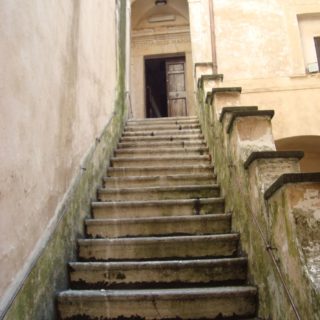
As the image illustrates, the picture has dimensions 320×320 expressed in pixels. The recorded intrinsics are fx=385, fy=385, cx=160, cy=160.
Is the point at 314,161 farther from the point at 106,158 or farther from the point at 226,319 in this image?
the point at 226,319

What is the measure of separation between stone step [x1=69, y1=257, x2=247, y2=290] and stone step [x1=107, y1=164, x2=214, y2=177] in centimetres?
172

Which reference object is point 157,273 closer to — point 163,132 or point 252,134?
point 252,134

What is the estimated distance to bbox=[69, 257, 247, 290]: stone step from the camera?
2752 mm

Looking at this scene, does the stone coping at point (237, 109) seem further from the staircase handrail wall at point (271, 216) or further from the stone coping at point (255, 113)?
the stone coping at point (255, 113)

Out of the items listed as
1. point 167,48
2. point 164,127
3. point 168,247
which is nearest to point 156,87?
point 167,48

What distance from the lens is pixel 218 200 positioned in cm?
360

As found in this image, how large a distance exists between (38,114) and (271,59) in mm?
5691

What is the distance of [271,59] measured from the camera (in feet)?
23.3

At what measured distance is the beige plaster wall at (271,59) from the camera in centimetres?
652

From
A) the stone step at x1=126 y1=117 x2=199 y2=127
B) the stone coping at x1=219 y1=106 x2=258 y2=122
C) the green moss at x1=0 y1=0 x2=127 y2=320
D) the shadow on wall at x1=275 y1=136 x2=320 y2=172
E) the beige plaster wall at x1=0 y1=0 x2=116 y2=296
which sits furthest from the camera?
the shadow on wall at x1=275 y1=136 x2=320 y2=172

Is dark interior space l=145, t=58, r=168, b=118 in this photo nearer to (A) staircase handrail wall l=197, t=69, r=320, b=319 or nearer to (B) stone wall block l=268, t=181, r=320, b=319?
(A) staircase handrail wall l=197, t=69, r=320, b=319

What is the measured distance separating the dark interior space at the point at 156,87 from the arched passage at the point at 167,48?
3.61ft

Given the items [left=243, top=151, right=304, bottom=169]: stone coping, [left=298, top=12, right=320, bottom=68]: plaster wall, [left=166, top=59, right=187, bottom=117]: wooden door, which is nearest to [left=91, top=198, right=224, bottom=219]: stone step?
[left=243, top=151, right=304, bottom=169]: stone coping

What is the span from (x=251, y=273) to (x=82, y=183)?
1.65 metres
